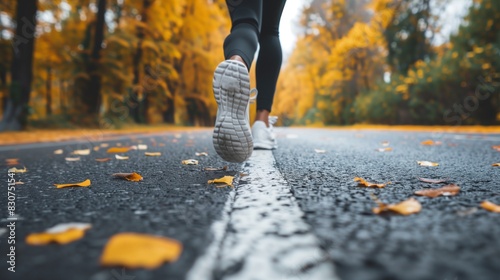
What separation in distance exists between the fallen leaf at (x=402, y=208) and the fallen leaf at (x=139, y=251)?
535 mm

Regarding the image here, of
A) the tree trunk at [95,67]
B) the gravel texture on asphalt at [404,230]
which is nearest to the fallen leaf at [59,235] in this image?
the gravel texture on asphalt at [404,230]

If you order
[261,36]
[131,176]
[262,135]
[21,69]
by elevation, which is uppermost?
[21,69]

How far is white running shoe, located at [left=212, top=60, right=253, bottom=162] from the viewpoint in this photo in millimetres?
1646

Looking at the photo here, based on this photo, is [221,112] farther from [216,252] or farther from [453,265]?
[453,265]

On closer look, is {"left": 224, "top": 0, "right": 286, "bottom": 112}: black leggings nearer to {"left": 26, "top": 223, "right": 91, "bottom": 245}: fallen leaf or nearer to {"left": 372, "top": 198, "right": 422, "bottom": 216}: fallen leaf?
{"left": 372, "top": 198, "right": 422, "bottom": 216}: fallen leaf

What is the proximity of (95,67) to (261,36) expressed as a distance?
956 centimetres

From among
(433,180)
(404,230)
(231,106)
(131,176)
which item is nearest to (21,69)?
(131,176)

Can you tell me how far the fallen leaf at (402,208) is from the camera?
3.08 feet

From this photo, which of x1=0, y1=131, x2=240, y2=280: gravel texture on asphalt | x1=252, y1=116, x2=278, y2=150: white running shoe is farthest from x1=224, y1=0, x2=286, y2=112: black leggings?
x1=0, y1=131, x2=240, y2=280: gravel texture on asphalt

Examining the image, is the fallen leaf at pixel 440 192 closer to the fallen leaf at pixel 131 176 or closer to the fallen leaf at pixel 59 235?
the fallen leaf at pixel 59 235

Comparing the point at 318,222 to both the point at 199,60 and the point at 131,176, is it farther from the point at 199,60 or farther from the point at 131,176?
the point at 199,60

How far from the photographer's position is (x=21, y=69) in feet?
25.8

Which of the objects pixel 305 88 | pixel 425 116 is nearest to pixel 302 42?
pixel 305 88

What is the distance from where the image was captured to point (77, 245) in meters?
0.74
